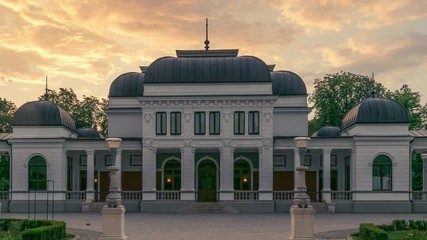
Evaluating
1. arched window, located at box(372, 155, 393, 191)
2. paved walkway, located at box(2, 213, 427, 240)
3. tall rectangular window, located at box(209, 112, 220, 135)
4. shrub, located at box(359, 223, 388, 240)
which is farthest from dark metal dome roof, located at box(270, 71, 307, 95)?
shrub, located at box(359, 223, 388, 240)

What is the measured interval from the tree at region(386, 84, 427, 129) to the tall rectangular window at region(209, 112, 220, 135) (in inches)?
1405

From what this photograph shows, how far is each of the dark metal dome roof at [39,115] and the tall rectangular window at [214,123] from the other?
1292cm

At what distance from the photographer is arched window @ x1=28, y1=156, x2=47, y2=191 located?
54062mm

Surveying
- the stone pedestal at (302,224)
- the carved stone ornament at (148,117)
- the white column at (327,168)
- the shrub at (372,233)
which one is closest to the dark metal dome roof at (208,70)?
the carved stone ornament at (148,117)

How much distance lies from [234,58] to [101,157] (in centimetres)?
1538

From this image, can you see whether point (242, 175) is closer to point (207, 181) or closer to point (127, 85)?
point (207, 181)

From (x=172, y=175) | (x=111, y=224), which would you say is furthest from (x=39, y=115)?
(x=111, y=224)

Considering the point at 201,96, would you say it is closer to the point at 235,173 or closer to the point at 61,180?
the point at 235,173

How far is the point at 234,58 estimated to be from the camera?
55.6 meters

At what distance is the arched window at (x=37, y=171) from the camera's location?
2128 inches

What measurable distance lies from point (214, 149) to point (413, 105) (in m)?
39.2

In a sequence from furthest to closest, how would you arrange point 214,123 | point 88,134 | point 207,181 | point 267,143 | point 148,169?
point 88,134 < point 207,181 < point 148,169 < point 214,123 < point 267,143

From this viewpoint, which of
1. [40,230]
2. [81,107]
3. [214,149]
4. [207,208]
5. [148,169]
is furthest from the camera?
[81,107]

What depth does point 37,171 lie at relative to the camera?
178 ft
